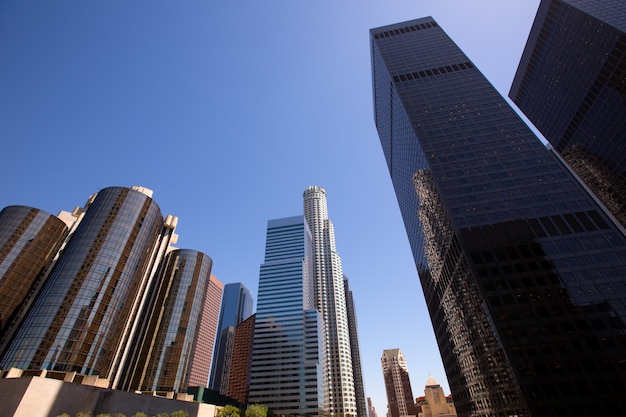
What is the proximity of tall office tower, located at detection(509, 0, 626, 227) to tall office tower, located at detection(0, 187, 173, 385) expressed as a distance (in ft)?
573

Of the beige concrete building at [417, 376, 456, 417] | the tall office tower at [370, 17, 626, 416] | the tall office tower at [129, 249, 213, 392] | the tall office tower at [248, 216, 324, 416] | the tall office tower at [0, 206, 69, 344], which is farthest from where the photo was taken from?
the tall office tower at [248, 216, 324, 416]

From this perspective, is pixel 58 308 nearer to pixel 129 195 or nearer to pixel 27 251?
pixel 27 251

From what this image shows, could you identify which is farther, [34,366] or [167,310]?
[167,310]

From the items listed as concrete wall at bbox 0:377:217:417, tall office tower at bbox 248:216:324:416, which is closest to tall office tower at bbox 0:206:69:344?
concrete wall at bbox 0:377:217:417

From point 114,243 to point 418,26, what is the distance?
614 ft

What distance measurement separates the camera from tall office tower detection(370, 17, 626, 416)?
6600cm

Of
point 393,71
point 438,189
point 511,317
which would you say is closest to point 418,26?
point 393,71

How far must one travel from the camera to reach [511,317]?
73.3 meters

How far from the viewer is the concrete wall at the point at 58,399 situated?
60594 millimetres

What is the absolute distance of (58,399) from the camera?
6594cm

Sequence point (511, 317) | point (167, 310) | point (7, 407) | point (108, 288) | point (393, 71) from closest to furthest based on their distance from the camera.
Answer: point (7, 407), point (511, 317), point (108, 288), point (167, 310), point (393, 71)

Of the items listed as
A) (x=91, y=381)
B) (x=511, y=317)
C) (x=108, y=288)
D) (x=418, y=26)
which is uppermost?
(x=418, y=26)

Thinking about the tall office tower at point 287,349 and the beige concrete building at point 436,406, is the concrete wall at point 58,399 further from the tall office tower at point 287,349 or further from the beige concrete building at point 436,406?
the beige concrete building at point 436,406

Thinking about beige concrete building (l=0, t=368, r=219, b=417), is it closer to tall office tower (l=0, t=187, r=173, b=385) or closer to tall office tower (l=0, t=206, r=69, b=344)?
tall office tower (l=0, t=187, r=173, b=385)
